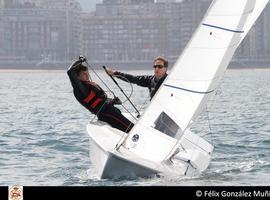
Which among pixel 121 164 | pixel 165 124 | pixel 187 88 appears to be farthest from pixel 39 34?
pixel 121 164

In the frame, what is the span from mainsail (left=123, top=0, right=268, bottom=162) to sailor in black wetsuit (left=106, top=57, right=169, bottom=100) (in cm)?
63

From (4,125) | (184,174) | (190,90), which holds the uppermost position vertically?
(190,90)

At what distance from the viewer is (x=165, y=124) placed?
40.1 feet

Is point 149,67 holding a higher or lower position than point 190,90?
lower

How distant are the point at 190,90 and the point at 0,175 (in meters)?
2.98

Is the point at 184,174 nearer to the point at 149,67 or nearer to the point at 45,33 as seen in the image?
the point at 149,67

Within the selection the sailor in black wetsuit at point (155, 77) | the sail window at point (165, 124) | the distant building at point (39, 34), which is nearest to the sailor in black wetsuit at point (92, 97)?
the sailor in black wetsuit at point (155, 77)

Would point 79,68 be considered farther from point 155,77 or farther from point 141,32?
point 141,32

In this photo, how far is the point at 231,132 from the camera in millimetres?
20844

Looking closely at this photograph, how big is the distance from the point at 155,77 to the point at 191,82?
101 cm

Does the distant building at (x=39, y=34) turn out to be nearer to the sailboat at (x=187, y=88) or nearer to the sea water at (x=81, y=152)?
the sea water at (x=81, y=152)

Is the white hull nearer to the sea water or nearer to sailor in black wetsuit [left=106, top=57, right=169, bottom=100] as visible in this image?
the sea water

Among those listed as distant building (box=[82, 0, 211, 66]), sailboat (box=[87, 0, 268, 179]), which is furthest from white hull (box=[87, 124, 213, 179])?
distant building (box=[82, 0, 211, 66])
